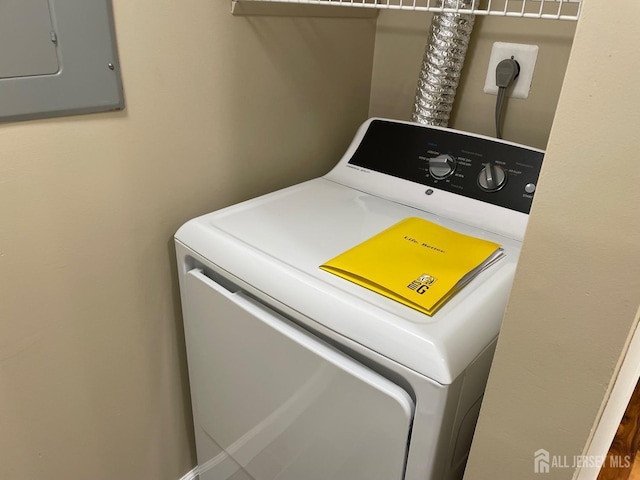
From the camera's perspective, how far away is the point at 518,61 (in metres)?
1.13

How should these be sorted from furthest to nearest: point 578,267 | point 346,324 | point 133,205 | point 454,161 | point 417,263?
point 454,161
point 133,205
point 417,263
point 346,324
point 578,267

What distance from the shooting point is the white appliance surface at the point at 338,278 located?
67 cm

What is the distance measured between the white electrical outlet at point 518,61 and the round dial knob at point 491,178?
24cm

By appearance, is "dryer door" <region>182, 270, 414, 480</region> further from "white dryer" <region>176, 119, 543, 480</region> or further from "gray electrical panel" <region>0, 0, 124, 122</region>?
"gray electrical panel" <region>0, 0, 124, 122</region>

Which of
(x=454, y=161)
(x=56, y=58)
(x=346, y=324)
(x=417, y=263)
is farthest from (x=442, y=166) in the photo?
(x=56, y=58)

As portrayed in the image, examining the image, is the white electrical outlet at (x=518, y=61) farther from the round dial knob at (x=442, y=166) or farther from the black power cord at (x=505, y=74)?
the round dial knob at (x=442, y=166)

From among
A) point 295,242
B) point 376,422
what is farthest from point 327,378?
point 295,242

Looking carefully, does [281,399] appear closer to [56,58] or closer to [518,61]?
[56,58]

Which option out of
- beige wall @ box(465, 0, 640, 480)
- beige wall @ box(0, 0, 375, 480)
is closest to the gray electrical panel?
beige wall @ box(0, 0, 375, 480)

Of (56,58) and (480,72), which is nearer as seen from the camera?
(56,58)

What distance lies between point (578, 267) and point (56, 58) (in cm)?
81

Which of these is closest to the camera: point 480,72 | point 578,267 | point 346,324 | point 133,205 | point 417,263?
point 578,267

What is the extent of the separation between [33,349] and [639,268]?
97 cm

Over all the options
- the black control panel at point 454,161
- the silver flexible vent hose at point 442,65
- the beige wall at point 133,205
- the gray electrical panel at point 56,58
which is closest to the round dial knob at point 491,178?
the black control panel at point 454,161
